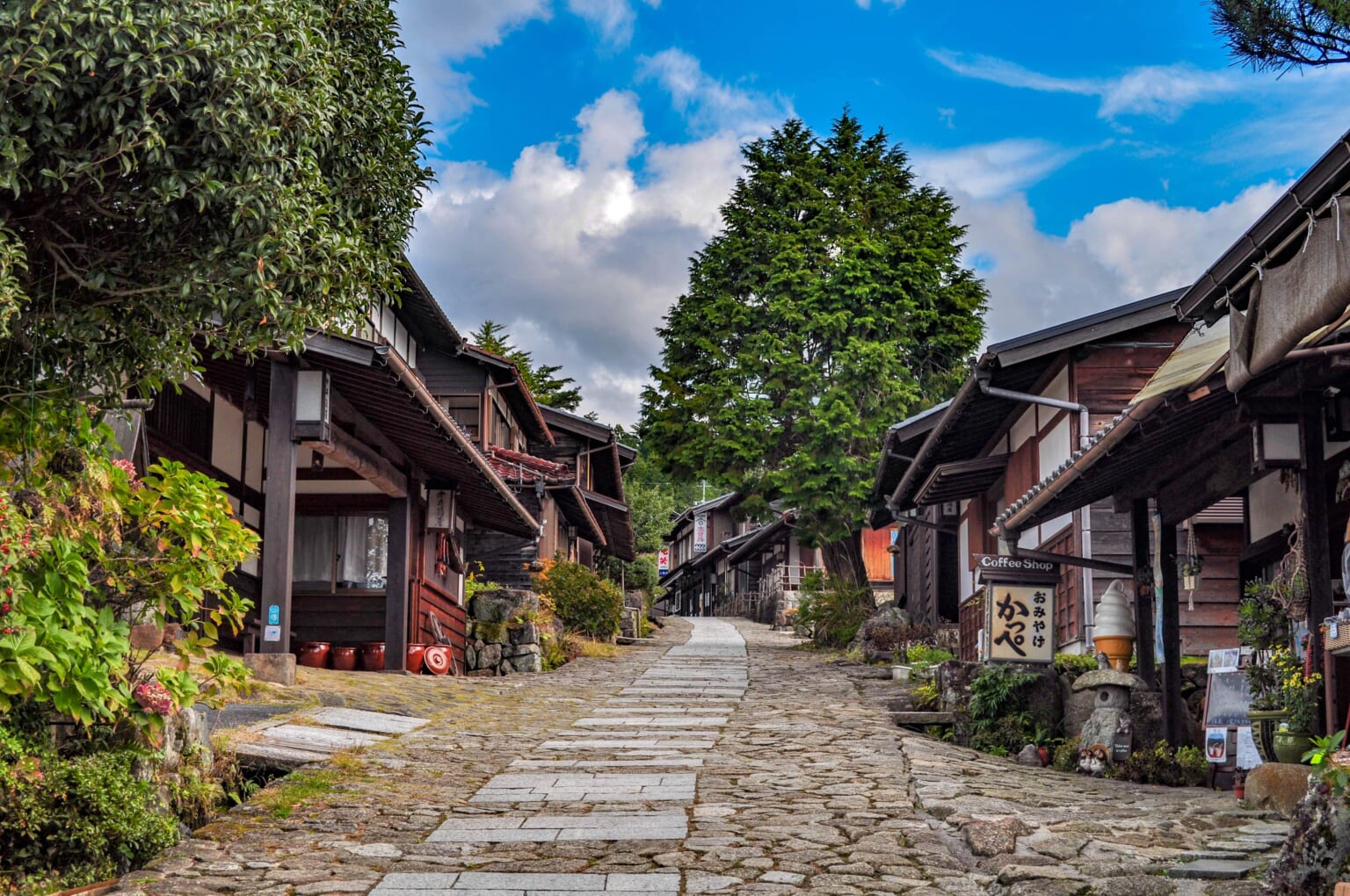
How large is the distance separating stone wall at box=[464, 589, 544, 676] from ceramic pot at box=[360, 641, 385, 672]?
8.96 ft

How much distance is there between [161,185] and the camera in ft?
19.4

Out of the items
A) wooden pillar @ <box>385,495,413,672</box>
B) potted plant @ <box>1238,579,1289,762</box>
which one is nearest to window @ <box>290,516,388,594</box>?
wooden pillar @ <box>385,495,413,672</box>

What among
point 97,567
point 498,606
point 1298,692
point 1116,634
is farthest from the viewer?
point 498,606

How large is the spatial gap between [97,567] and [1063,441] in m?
13.1

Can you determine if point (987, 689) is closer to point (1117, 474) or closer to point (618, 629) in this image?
point (1117, 474)

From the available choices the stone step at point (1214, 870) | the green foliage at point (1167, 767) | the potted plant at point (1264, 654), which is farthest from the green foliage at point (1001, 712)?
the stone step at point (1214, 870)

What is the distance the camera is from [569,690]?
701 inches

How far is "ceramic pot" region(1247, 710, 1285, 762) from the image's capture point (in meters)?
9.16

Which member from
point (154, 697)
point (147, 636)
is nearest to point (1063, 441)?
point (147, 636)

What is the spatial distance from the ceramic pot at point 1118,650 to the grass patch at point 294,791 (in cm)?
763

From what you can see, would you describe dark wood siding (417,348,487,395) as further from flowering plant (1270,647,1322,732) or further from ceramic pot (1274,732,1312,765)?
ceramic pot (1274,732,1312,765)

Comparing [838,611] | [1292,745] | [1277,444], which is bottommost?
[1292,745]

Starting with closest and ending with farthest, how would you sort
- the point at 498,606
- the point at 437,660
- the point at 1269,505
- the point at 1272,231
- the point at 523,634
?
the point at 1272,231
the point at 1269,505
the point at 437,660
the point at 523,634
the point at 498,606

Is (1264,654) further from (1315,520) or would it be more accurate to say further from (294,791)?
(294,791)
